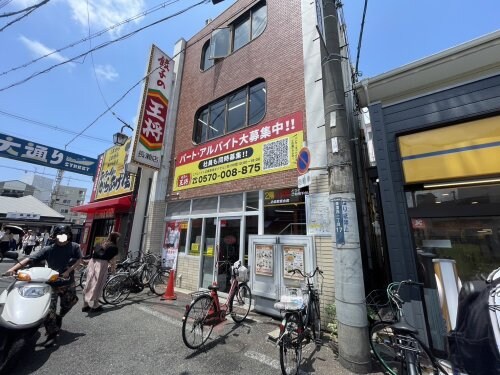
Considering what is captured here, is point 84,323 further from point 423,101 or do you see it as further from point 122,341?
point 423,101

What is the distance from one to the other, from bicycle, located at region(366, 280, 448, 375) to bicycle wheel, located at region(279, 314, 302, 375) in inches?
47.4

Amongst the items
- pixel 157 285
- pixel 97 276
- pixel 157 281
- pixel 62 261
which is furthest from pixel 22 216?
pixel 62 261

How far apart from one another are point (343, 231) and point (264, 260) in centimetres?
268

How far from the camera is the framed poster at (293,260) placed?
5301 millimetres

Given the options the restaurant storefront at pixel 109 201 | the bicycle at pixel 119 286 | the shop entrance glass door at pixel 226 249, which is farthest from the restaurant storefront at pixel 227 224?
the restaurant storefront at pixel 109 201

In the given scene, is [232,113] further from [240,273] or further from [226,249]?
[240,273]

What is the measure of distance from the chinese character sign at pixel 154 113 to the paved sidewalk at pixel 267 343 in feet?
18.5

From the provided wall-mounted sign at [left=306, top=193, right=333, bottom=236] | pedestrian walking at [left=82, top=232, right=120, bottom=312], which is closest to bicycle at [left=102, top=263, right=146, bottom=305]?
pedestrian walking at [left=82, top=232, right=120, bottom=312]

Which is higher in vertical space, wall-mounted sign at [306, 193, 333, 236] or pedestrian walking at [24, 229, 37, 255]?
wall-mounted sign at [306, 193, 333, 236]

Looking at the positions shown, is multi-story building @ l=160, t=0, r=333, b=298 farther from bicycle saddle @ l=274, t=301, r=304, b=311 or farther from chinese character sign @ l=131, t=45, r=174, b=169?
bicycle saddle @ l=274, t=301, r=304, b=311

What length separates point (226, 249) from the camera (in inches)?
295

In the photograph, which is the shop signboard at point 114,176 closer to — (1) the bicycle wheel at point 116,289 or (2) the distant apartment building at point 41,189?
(1) the bicycle wheel at point 116,289

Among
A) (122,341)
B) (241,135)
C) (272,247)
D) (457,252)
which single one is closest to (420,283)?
(457,252)

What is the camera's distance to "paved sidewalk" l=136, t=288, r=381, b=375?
3.56 metres
